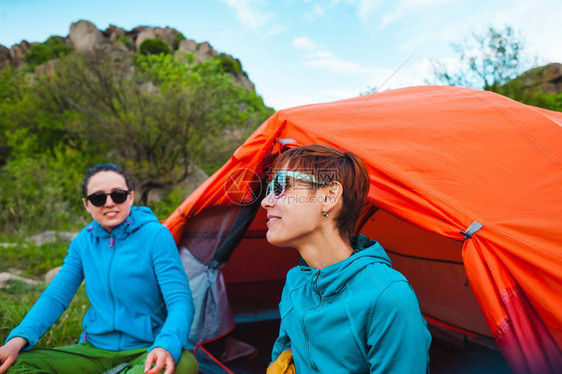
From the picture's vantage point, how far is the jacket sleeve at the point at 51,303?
6.44ft

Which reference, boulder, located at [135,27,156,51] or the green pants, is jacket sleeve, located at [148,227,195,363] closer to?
the green pants

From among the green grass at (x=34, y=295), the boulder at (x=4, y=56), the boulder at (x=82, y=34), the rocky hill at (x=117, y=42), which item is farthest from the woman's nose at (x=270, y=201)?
the boulder at (x=4, y=56)

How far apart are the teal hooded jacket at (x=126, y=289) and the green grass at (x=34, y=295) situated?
5.02 ft

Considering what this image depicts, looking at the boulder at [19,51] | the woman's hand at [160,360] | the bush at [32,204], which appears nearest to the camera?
the woman's hand at [160,360]

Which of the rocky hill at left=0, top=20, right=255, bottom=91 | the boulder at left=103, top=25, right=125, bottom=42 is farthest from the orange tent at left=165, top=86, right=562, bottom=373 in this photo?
the boulder at left=103, top=25, right=125, bottom=42

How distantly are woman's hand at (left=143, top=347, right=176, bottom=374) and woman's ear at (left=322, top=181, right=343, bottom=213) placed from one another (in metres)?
1.00

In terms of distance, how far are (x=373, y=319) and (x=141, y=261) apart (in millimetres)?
1343

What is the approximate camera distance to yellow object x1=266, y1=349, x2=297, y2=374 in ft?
5.09

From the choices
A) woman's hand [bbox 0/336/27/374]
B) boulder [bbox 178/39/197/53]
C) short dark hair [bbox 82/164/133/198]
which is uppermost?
boulder [bbox 178/39/197/53]

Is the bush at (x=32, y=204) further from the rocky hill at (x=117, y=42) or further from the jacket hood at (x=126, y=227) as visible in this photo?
the rocky hill at (x=117, y=42)

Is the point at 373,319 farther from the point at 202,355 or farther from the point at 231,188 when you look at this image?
the point at 202,355

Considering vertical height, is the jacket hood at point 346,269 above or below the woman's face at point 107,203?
below

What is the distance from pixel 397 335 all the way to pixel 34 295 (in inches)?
178

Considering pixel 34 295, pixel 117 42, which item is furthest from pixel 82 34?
pixel 34 295
